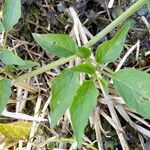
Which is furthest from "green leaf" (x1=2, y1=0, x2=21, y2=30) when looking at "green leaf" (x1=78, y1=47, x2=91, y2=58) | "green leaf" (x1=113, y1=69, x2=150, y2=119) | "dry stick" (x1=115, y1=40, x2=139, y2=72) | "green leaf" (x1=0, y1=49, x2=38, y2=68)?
"dry stick" (x1=115, y1=40, x2=139, y2=72)

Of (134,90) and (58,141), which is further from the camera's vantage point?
(58,141)

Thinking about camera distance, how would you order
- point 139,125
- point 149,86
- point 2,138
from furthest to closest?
point 2,138
point 139,125
point 149,86

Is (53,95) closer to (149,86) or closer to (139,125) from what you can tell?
(149,86)

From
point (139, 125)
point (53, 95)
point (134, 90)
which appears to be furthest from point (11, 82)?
point (139, 125)

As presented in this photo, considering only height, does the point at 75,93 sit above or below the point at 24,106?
below

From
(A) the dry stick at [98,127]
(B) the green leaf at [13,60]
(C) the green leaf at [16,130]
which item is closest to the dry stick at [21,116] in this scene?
(C) the green leaf at [16,130]

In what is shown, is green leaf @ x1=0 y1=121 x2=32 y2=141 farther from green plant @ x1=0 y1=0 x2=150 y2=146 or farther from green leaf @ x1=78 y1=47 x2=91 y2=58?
green leaf @ x1=78 y1=47 x2=91 y2=58

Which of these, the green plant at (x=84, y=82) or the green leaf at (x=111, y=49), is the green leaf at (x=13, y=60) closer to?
the green plant at (x=84, y=82)
